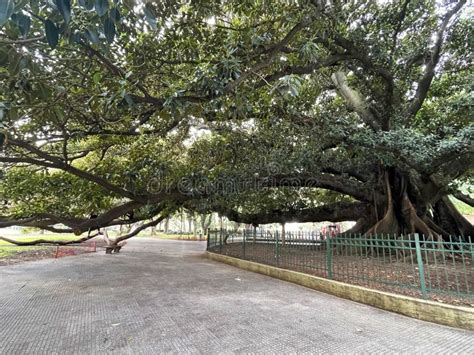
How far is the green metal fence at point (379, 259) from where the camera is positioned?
15.4 feet

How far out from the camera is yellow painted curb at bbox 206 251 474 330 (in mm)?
3990

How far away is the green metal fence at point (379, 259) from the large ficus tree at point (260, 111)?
5.44 feet

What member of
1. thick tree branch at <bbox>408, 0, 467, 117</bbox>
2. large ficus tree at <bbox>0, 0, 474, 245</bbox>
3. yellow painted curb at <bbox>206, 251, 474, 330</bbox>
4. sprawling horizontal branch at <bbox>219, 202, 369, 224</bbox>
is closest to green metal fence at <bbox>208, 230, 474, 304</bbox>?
yellow painted curb at <bbox>206, 251, 474, 330</bbox>

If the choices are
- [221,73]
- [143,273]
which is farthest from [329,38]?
[143,273]

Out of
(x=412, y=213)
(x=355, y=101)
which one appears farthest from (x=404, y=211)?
(x=355, y=101)

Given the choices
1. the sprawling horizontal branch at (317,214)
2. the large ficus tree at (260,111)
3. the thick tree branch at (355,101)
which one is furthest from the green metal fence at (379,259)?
the thick tree branch at (355,101)

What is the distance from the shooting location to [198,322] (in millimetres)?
4133

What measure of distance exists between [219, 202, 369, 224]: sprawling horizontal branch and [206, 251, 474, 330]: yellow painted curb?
15.2 ft

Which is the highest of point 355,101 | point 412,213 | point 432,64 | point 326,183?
point 432,64

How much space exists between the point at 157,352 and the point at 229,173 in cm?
559

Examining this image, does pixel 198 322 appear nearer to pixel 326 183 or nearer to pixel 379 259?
pixel 379 259

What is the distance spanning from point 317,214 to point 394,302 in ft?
22.3

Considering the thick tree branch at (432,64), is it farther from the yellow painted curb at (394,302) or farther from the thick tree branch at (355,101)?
the yellow painted curb at (394,302)

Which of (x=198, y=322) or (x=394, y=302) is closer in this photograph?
(x=198, y=322)
